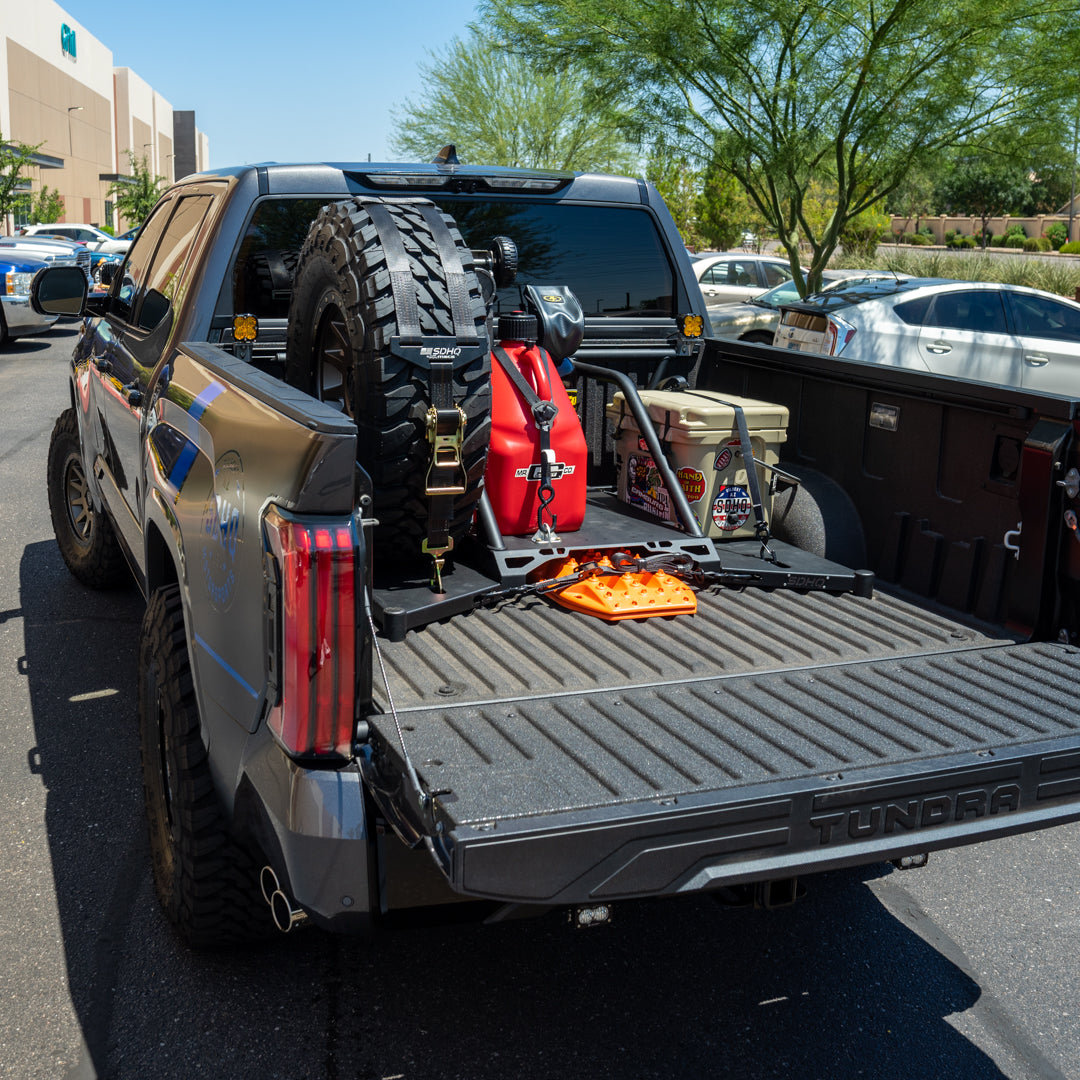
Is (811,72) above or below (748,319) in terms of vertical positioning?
above

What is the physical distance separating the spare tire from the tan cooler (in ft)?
3.45

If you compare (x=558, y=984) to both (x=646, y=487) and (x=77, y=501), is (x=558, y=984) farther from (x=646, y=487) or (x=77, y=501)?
(x=77, y=501)

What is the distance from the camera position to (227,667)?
2631mm

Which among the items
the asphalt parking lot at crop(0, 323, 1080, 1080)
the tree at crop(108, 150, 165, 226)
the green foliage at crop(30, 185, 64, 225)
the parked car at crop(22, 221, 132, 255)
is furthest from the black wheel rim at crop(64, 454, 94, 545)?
the tree at crop(108, 150, 165, 226)

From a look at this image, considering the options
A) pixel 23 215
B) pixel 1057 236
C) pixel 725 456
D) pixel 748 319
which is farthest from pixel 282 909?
Result: pixel 1057 236

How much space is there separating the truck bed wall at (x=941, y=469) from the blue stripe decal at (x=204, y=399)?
2174 mm

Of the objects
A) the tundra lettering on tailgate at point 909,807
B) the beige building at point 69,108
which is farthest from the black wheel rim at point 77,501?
the beige building at point 69,108

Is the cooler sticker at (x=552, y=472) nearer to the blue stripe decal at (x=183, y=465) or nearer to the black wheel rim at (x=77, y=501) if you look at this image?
the blue stripe decal at (x=183, y=465)

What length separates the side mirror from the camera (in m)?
4.84

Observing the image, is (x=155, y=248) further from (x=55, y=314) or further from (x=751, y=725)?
(x=751, y=725)

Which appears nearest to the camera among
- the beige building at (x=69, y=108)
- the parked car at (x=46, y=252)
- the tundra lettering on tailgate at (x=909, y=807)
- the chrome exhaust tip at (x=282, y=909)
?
the tundra lettering on tailgate at (x=909, y=807)

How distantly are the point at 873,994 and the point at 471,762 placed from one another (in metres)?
1.54

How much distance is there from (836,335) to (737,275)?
829 centimetres

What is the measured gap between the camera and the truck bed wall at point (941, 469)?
3.30 metres
